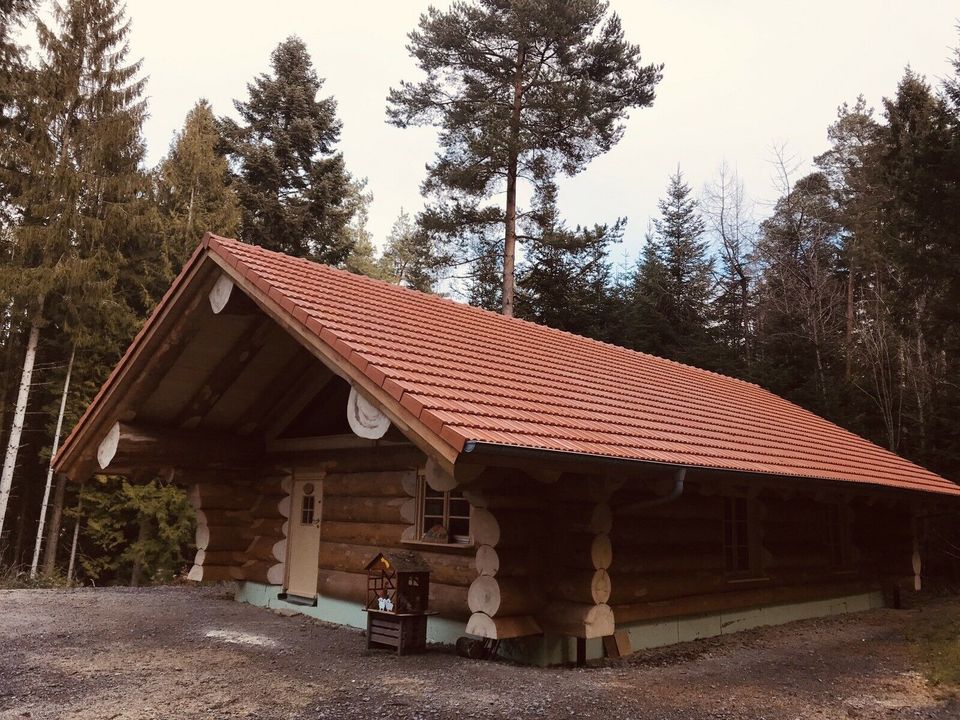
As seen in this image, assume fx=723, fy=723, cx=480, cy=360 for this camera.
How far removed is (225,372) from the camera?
29.8 feet

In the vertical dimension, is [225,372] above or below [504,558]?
above

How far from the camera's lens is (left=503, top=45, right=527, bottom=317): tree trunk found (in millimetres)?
20234

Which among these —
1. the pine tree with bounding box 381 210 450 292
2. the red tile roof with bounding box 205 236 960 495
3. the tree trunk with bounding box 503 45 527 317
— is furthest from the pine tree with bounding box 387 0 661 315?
the red tile roof with bounding box 205 236 960 495

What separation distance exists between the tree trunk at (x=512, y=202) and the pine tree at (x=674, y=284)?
5.16m

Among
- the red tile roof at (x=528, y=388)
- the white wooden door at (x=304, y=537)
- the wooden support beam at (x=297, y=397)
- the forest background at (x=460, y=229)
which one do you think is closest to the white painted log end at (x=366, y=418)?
the red tile roof at (x=528, y=388)

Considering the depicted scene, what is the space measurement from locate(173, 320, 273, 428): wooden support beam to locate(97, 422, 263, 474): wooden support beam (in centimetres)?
30

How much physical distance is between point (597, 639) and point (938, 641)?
15.1 feet

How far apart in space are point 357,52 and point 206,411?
51.9ft

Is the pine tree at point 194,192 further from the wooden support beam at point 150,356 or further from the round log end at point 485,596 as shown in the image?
the round log end at point 485,596

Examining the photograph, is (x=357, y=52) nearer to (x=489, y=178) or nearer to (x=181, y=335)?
(x=489, y=178)

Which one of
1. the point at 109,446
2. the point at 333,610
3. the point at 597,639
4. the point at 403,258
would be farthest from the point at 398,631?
the point at 403,258

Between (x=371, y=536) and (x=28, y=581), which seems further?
(x=28, y=581)

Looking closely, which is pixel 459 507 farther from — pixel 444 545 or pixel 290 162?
pixel 290 162

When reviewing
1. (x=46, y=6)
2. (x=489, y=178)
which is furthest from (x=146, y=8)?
(x=489, y=178)
